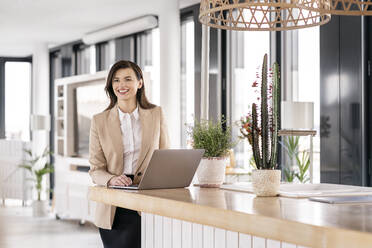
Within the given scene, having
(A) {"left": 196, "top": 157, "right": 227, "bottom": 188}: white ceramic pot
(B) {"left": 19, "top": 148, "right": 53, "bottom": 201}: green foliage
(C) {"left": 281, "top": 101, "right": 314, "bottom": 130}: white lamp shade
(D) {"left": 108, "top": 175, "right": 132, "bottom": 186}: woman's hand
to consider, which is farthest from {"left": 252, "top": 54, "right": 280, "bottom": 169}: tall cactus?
(B) {"left": 19, "top": 148, "right": 53, "bottom": 201}: green foliage

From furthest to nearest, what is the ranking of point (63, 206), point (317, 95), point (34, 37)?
point (34, 37)
point (63, 206)
point (317, 95)

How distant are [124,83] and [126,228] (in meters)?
0.76

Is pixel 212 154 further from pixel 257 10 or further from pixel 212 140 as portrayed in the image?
pixel 257 10

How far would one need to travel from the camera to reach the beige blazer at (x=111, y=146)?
3.22m

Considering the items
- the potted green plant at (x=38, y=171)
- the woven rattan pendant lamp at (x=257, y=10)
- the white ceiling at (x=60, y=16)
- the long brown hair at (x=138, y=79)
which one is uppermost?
the white ceiling at (x=60, y=16)

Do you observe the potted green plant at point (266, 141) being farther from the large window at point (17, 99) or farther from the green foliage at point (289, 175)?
the large window at point (17, 99)

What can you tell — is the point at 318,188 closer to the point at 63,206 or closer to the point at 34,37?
the point at 63,206

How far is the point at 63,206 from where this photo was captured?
9.30 m

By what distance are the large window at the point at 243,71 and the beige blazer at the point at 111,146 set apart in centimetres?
388

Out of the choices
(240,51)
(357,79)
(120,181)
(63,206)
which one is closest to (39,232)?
(63,206)

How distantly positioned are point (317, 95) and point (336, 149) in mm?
653

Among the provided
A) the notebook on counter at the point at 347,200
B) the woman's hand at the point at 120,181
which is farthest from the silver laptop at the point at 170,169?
the notebook on counter at the point at 347,200

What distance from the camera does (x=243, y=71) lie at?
7.41m

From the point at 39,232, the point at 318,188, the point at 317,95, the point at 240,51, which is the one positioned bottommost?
the point at 39,232
